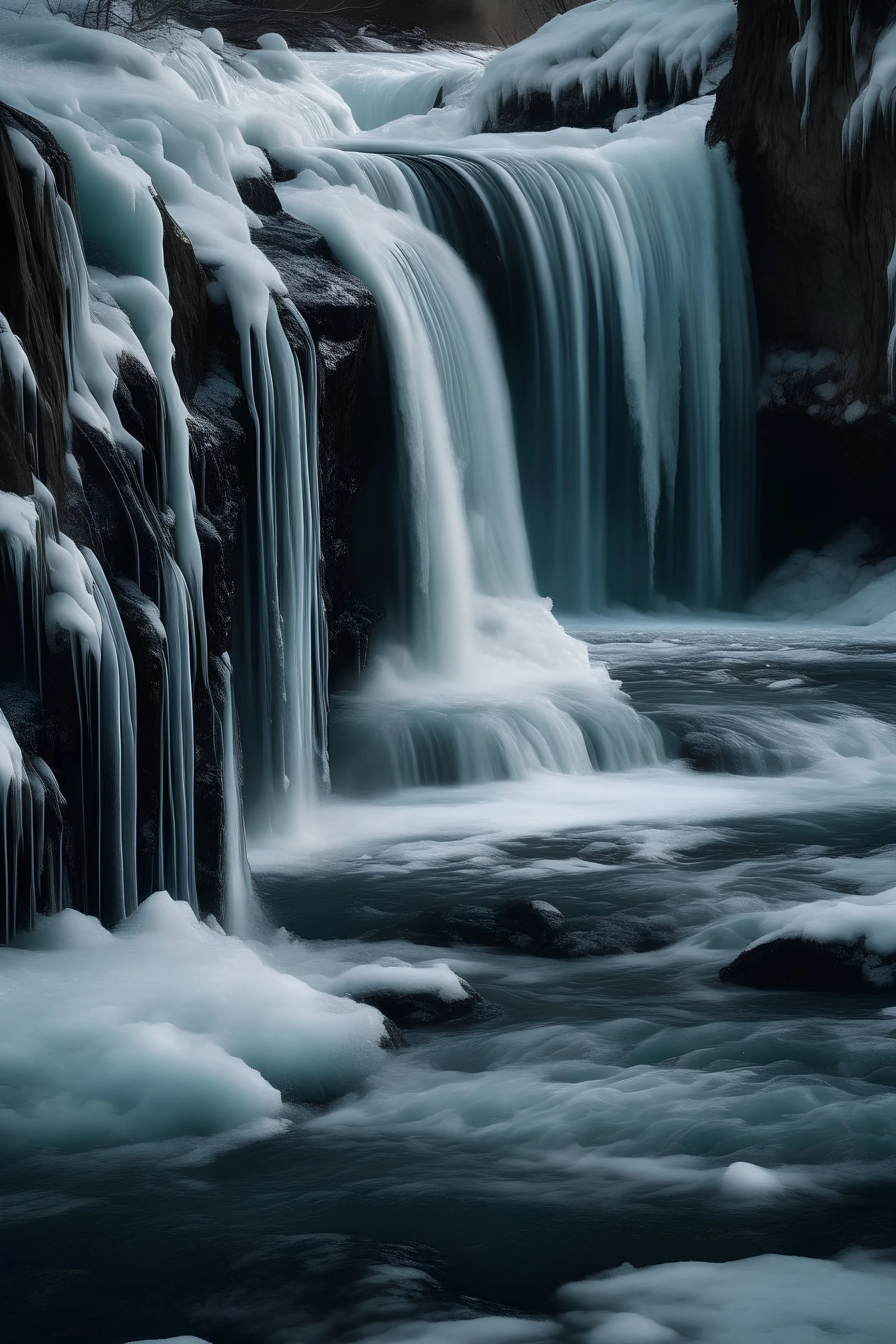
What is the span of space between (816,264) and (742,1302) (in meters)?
12.9

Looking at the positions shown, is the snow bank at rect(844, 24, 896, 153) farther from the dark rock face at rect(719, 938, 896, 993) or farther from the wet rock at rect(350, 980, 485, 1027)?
the wet rock at rect(350, 980, 485, 1027)

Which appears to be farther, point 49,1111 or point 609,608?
point 609,608

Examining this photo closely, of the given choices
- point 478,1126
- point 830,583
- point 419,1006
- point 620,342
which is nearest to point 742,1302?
point 478,1126

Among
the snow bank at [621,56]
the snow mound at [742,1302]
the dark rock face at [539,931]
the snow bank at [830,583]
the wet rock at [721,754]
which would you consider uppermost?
Result: the snow bank at [621,56]

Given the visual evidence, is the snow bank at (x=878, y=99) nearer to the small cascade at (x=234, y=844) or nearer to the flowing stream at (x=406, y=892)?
the flowing stream at (x=406, y=892)

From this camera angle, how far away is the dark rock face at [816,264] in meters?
13.3

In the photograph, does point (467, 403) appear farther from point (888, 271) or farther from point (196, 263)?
point (196, 263)

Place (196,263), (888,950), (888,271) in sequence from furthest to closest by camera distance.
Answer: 1. (888,271)
2. (196,263)
3. (888,950)

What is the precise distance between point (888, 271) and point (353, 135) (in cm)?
587

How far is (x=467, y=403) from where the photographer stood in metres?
11.8

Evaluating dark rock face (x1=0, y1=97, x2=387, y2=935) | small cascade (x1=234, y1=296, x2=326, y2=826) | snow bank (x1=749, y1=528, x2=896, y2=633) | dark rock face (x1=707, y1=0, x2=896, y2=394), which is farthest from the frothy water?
dark rock face (x1=707, y1=0, x2=896, y2=394)

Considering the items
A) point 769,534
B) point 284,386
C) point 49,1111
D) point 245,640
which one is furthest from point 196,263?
point 769,534

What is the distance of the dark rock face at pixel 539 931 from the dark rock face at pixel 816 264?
9304 mm

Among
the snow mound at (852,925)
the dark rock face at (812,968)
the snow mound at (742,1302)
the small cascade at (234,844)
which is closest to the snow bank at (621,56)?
the small cascade at (234,844)
